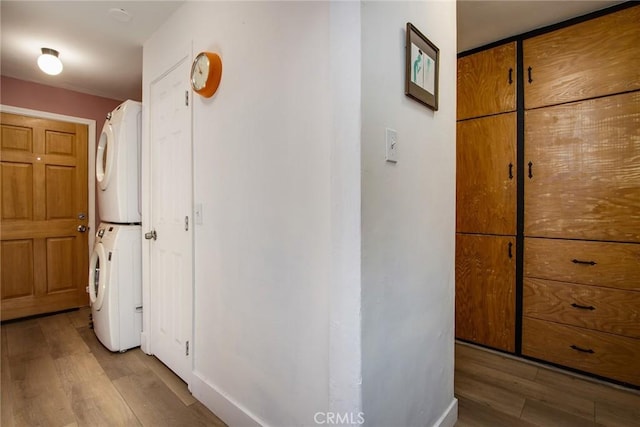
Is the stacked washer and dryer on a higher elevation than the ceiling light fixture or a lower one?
lower

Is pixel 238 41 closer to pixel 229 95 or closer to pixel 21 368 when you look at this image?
pixel 229 95

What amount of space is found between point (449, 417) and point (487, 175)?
1.64 meters

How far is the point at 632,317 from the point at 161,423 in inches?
106

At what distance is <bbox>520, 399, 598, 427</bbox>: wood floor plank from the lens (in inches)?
62.1

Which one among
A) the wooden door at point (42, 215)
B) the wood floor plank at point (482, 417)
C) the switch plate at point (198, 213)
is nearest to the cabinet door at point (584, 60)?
the wood floor plank at point (482, 417)

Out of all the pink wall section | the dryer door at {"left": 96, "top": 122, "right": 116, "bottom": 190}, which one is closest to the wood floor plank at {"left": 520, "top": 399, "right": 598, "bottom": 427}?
the dryer door at {"left": 96, "top": 122, "right": 116, "bottom": 190}

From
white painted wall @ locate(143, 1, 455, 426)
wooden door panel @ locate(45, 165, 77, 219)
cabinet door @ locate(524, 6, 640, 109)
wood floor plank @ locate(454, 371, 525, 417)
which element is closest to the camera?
white painted wall @ locate(143, 1, 455, 426)

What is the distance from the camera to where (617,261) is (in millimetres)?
1871

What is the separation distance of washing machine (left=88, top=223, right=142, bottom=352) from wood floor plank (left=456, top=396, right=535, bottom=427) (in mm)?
2287

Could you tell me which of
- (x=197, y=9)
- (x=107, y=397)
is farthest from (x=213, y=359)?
(x=197, y=9)

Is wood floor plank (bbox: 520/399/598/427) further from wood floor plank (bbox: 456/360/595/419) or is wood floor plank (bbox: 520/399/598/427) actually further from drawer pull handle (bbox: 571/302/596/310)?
drawer pull handle (bbox: 571/302/596/310)

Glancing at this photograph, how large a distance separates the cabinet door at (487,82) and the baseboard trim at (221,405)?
2.44 meters

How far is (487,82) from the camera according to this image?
91.9 inches

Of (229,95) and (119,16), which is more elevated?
(119,16)
